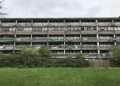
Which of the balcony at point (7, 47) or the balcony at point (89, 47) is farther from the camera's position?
the balcony at point (7, 47)

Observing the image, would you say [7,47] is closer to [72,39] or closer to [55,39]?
[55,39]

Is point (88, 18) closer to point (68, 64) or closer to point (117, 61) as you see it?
point (117, 61)

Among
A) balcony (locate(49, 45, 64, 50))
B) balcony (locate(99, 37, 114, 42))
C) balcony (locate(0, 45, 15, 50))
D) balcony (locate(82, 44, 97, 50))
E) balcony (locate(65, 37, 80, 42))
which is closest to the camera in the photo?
balcony (locate(82, 44, 97, 50))

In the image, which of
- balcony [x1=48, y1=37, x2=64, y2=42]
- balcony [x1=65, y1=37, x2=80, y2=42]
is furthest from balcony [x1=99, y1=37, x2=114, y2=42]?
balcony [x1=48, y1=37, x2=64, y2=42]

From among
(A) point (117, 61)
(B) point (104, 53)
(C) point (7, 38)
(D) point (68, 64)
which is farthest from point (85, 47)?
(D) point (68, 64)

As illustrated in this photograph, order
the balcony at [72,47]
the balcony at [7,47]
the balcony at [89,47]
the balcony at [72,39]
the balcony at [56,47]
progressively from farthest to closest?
the balcony at [7,47] < the balcony at [72,39] < the balcony at [56,47] < the balcony at [72,47] < the balcony at [89,47]

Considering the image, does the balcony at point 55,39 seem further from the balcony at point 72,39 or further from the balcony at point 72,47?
the balcony at point 72,47

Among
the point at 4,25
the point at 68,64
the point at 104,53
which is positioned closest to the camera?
the point at 68,64

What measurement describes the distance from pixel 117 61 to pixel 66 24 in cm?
4184

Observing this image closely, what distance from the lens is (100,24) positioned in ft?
351

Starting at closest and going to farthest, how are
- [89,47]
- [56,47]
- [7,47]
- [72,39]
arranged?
[89,47] < [56,47] < [72,39] < [7,47]

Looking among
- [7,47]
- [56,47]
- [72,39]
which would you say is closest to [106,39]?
[72,39]

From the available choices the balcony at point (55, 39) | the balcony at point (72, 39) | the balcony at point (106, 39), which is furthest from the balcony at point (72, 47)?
the balcony at point (106, 39)

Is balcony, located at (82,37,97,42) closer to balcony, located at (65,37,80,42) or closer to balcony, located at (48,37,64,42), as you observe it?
balcony, located at (65,37,80,42)
